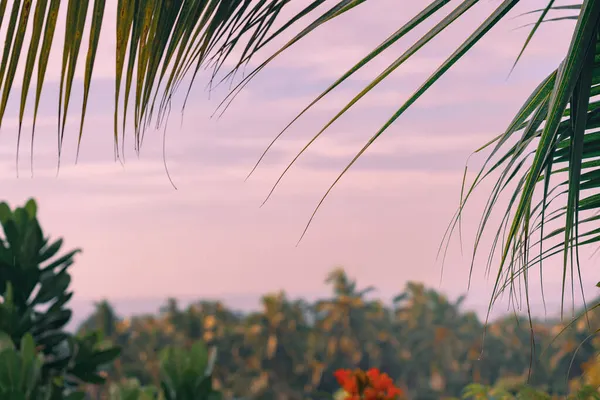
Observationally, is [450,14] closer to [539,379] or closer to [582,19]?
[582,19]

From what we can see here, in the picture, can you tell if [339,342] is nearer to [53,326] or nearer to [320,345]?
[320,345]

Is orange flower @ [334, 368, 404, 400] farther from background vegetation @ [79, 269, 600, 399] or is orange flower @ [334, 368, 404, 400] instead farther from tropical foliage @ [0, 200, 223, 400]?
background vegetation @ [79, 269, 600, 399]

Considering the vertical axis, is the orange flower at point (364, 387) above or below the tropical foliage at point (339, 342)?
above

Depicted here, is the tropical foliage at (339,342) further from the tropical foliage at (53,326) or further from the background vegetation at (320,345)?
the tropical foliage at (53,326)

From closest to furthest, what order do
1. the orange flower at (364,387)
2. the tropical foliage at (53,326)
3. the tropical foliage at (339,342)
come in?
1. the tropical foliage at (53,326)
2. the orange flower at (364,387)
3. the tropical foliage at (339,342)

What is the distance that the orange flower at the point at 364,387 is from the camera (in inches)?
169

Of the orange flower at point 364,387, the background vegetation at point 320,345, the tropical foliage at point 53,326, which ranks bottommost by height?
the background vegetation at point 320,345

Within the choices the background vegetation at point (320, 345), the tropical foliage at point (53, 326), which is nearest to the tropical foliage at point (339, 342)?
the background vegetation at point (320, 345)

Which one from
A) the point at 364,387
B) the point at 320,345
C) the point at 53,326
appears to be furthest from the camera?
the point at 320,345

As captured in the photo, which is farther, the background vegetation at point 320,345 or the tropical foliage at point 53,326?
the background vegetation at point 320,345

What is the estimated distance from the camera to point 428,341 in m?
43.4

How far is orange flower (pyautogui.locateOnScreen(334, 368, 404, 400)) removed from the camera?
4.29m

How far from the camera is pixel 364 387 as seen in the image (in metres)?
4.31

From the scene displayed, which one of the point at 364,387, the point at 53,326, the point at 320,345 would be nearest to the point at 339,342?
the point at 320,345
